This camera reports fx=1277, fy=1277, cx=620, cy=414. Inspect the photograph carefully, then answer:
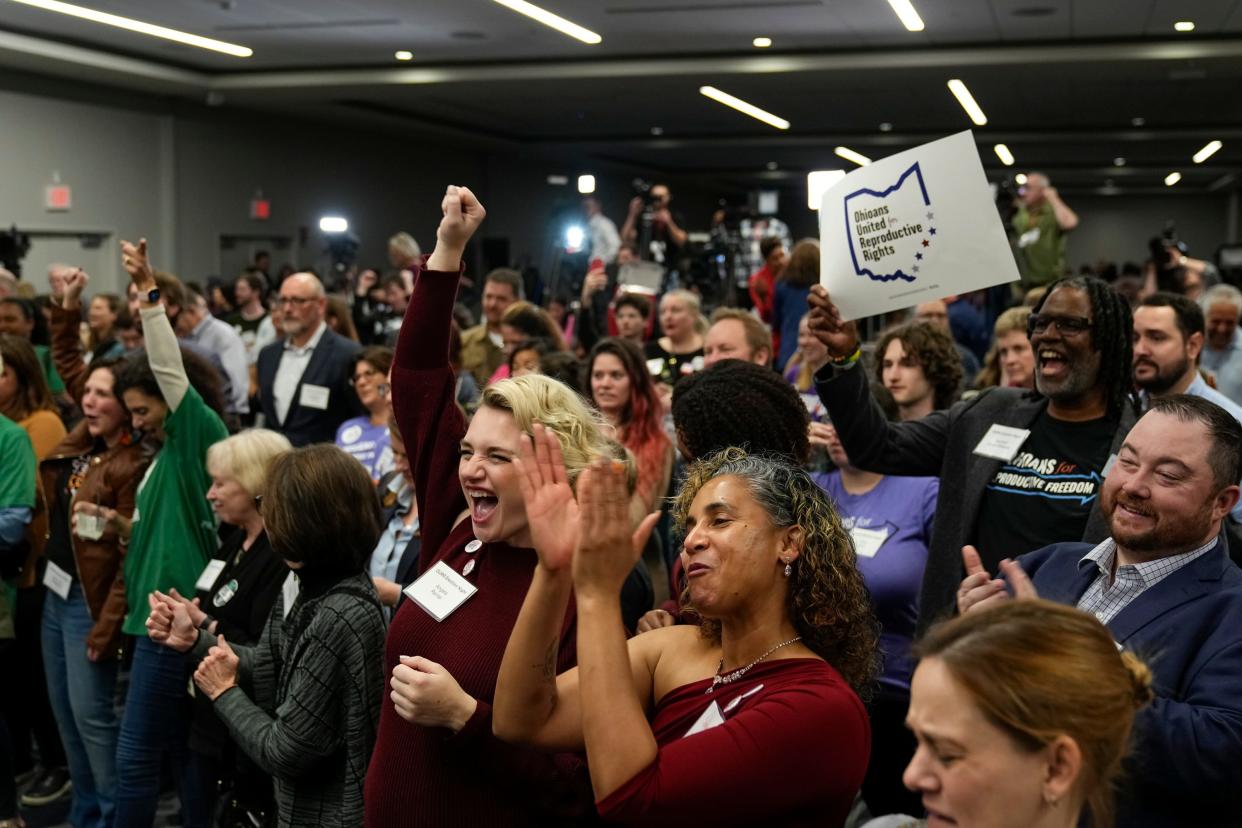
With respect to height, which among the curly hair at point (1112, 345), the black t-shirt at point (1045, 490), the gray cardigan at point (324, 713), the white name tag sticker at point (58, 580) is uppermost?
the curly hair at point (1112, 345)

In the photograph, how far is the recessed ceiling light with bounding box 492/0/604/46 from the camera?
868 centimetres

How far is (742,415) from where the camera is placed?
241cm

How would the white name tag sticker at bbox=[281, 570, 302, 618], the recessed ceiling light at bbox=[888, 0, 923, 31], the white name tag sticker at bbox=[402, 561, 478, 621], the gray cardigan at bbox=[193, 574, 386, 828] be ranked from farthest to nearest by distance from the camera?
the recessed ceiling light at bbox=[888, 0, 923, 31] → the white name tag sticker at bbox=[281, 570, 302, 618] → the gray cardigan at bbox=[193, 574, 386, 828] → the white name tag sticker at bbox=[402, 561, 478, 621]

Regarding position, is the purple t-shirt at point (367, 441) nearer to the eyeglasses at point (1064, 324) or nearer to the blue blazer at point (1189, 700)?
the eyeglasses at point (1064, 324)

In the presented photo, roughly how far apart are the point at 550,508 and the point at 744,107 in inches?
497

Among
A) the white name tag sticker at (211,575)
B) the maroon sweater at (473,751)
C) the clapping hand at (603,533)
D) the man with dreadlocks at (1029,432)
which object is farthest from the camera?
the white name tag sticker at (211,575)

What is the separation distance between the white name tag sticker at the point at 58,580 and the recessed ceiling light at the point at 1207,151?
16695 millimetres

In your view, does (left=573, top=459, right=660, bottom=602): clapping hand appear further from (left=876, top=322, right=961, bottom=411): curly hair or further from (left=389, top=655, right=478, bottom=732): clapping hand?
(left=876, top=322, right=961, bottom=411): curly hair

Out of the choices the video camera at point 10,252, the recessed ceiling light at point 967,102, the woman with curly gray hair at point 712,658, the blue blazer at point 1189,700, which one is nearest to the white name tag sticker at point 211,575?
the woman with curly gray hair at point 712,658

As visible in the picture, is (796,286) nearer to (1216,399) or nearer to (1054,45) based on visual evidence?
(1216,399)

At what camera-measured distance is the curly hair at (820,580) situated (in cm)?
177

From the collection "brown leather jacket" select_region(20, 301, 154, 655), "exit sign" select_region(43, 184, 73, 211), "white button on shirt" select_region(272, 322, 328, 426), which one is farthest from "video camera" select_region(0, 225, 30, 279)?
"brown leather jacket" select_region(20, 301, 154, 655)

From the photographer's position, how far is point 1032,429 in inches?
108

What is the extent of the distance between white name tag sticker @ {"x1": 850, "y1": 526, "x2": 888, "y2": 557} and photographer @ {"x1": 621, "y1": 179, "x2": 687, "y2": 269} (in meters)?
5.97
